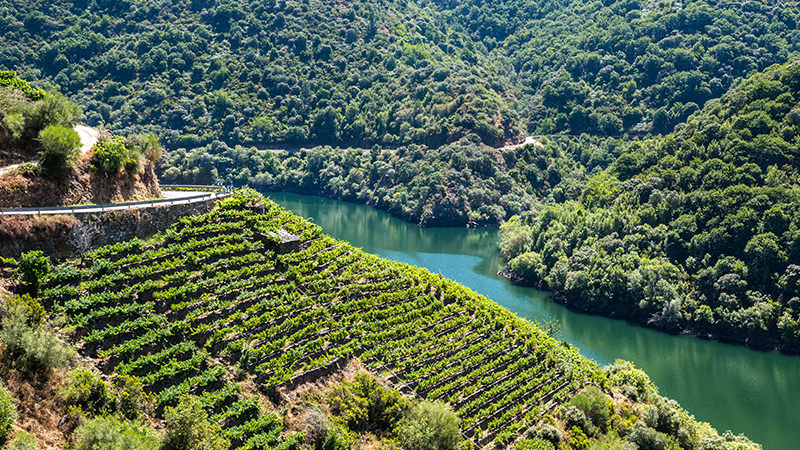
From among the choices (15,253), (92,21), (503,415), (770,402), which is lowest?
(770,402)

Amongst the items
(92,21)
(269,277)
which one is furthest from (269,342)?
(92,21)

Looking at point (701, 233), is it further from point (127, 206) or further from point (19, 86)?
point (19, 86)

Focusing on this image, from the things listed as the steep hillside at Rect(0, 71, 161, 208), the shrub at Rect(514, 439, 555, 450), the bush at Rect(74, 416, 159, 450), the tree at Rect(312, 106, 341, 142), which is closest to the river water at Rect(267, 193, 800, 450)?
the shrub at Rect(514, 439, 555, 450)

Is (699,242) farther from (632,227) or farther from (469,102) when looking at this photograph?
(469,102)

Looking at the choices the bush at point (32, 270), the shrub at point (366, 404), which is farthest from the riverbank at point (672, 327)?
the bush at point (32, 270)

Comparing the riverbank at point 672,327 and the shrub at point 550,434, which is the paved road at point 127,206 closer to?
the shrub at point 550,434

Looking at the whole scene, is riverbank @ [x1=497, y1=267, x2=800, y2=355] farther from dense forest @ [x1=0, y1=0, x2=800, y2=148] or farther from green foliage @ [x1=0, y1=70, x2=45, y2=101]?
green foliage @ [x1=0, y1=70, x2=45, y2=101]
